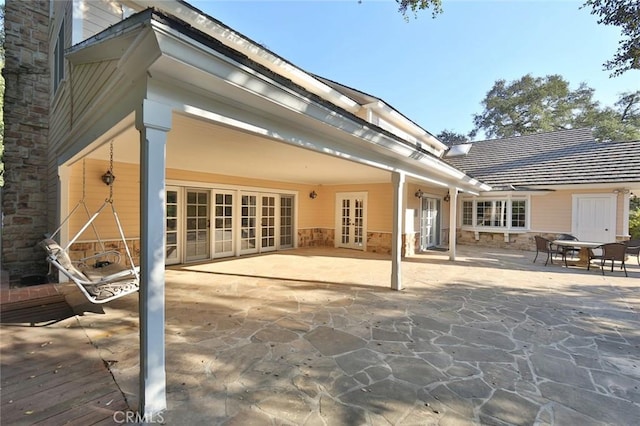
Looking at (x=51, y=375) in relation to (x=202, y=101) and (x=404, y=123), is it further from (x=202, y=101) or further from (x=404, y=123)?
(x=404, y=123)

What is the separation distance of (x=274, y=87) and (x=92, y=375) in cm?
306

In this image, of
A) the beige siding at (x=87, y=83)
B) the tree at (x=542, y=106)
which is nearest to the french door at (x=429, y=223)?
the beige siding at (x=87, y=83)

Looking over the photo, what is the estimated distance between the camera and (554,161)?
11547mm

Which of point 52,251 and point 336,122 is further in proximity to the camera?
point 52,251

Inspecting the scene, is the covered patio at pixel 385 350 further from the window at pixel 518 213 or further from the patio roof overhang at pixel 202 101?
the window at pixel 518 213

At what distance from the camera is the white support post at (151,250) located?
2014 millimetres

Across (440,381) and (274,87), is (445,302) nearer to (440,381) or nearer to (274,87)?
(440,381)

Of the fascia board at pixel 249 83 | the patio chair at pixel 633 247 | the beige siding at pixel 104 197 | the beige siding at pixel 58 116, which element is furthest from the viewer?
the patio chair at pixel 633 247

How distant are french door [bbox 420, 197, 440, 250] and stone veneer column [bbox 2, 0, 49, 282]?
11.5 meters

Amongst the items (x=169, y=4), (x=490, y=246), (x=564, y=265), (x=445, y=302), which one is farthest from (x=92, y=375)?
(x=490, y=246)

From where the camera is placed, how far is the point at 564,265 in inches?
322

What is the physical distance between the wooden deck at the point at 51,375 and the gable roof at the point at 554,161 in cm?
1302

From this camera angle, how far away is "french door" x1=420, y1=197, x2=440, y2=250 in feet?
35.8

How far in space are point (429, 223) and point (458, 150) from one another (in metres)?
6.23
